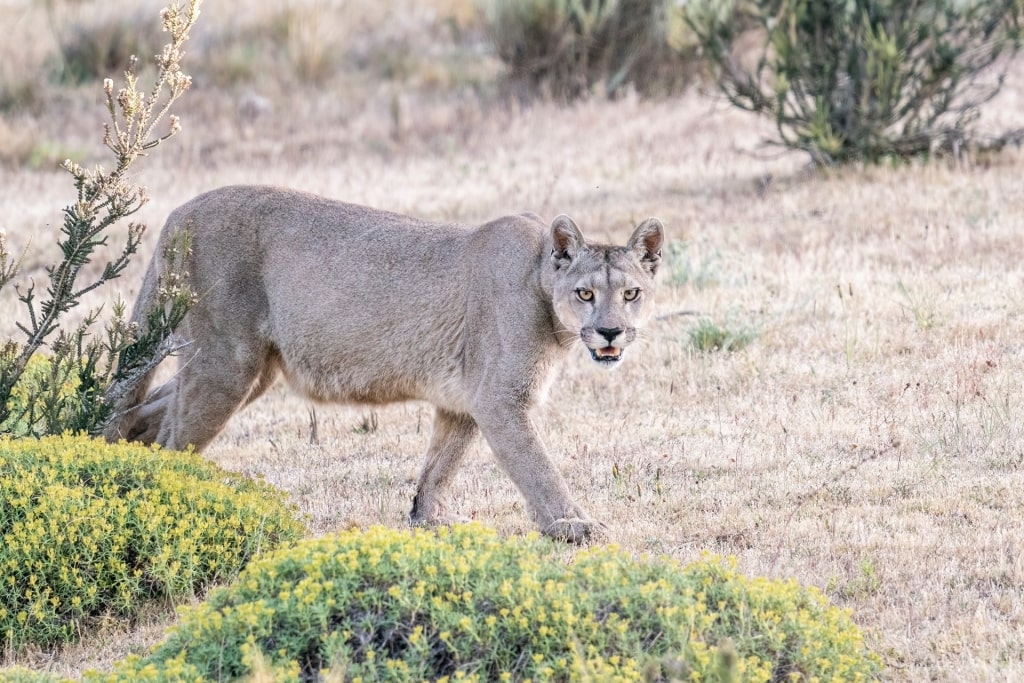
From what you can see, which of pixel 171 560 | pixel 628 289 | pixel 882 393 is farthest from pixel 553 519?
pixel 882 393

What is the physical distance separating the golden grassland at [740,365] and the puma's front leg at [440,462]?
0.18m

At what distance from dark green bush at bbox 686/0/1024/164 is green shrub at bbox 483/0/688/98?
3885mm

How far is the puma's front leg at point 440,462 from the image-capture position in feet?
23.5

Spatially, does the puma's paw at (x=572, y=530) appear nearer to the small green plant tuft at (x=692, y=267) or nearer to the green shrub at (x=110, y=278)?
the green shrub at (x=110, y=278)

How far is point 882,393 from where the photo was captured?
335 inches

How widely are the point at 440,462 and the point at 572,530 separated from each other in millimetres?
1105

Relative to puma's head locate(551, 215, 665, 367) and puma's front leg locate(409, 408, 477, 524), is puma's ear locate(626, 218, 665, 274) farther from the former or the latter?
puma's front leg locate(409, 408, 477, 524)

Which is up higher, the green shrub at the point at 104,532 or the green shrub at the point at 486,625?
the green shrub at the point at 486,625

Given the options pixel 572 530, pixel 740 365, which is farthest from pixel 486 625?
pixel 740 365

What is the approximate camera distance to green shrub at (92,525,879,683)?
470cm

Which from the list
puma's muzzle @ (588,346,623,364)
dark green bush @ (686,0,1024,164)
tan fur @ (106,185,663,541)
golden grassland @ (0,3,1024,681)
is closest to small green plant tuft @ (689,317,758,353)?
golden grassland @ (0,3,1024,681)

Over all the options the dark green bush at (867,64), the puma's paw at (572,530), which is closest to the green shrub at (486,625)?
the puma's paw at (572,530)

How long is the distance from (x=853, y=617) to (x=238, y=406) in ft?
11.2

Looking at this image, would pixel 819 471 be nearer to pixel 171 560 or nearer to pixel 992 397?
pixel 992 397
